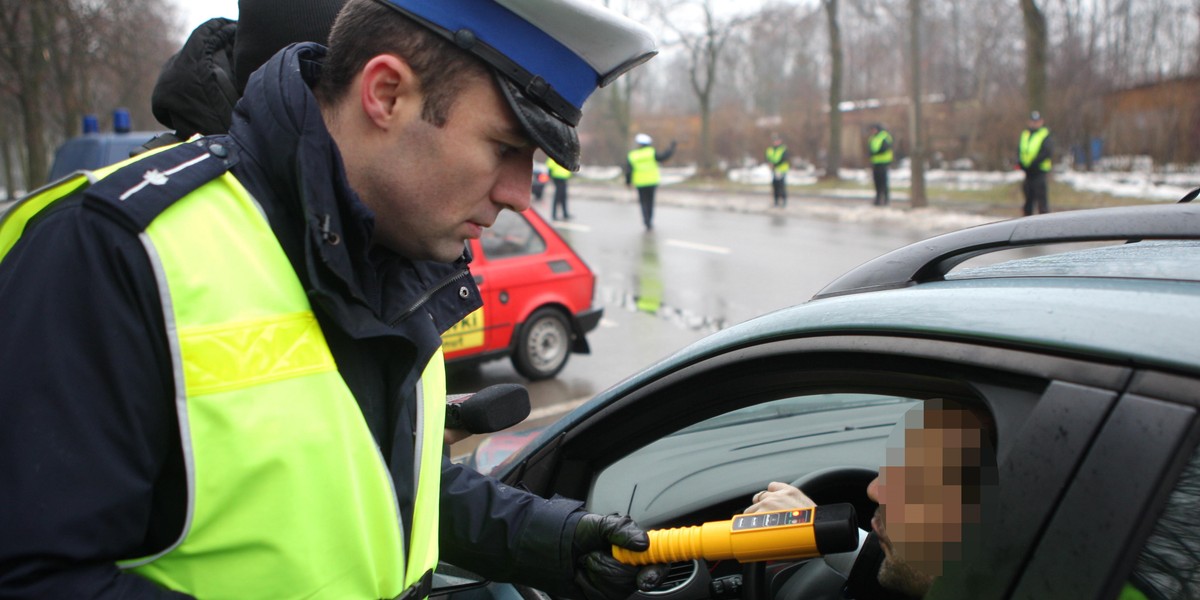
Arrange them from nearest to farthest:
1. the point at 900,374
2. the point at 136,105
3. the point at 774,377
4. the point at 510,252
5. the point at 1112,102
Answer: the point at 900,374 < the point at 774,377 < the point at 510,252 < the point at 1112,102 < the point at 136,105

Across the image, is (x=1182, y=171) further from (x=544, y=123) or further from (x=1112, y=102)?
(x=544, y=123)

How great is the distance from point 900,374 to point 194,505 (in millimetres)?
1000

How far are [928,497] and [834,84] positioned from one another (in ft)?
86.1

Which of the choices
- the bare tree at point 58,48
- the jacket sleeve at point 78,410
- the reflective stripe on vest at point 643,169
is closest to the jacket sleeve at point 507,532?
the jacket sleeve at point 78,410

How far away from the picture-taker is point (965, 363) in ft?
4.00

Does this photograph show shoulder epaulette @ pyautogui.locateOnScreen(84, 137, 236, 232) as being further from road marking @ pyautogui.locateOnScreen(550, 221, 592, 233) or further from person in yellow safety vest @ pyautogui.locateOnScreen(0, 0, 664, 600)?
road marking @ pyautogui.locateOnScreen(550, 221, 592, 233)

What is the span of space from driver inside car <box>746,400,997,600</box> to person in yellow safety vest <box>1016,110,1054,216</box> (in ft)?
44.8

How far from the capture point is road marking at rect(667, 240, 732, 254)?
43.2 ft

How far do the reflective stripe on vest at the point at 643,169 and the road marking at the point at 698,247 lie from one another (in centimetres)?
243

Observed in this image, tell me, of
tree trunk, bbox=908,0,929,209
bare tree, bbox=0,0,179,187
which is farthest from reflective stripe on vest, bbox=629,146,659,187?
bare tree, bbox=0,0,179,187

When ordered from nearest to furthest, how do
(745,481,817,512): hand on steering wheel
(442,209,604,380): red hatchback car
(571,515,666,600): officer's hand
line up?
(571,515,666,600): officer's hand
(745,481,817,512): hand on steering wheel
(442,209,604,380): red hatchback car

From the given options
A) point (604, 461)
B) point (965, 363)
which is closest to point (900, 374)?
point (965, 363)

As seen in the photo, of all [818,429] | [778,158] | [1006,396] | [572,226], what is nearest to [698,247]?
[572,226]

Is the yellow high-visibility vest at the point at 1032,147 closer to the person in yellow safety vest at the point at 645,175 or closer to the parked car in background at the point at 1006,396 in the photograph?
the person in yellow safety vest at the point at 645,175
